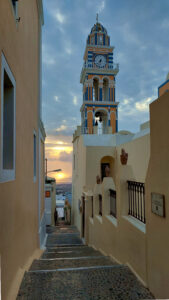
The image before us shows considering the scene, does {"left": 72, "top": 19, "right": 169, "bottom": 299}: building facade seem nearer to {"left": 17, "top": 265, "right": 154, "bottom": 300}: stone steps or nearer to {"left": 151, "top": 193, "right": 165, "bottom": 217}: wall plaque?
{"left": 151, "top": 193, "right": 165, "bottom": 217}: wall plaque

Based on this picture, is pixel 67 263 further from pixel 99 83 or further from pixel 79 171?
pixel 99 83

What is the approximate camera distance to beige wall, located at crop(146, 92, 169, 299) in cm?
251

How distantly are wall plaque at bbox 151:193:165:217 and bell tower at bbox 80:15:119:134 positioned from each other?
547 inches

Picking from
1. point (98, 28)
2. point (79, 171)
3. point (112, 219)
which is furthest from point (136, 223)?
point (98, 28)

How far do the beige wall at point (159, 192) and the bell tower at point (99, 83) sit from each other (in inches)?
541

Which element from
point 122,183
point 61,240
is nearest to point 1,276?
point 122,183

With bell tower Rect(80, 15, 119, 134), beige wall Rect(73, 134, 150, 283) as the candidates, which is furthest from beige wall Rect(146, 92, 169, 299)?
bell tower Rect(80, 15, 119, 134)

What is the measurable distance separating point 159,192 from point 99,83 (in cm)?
1580

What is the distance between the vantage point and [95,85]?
18.2 meters

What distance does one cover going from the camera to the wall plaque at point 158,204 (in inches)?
101

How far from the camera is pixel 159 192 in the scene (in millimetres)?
2695

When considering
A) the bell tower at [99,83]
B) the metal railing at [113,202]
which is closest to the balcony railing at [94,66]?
the bell tower at [99,83]

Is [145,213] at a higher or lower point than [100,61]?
Result: lower

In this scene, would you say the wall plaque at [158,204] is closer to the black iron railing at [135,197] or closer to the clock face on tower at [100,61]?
the black iron railing at [135,197]
